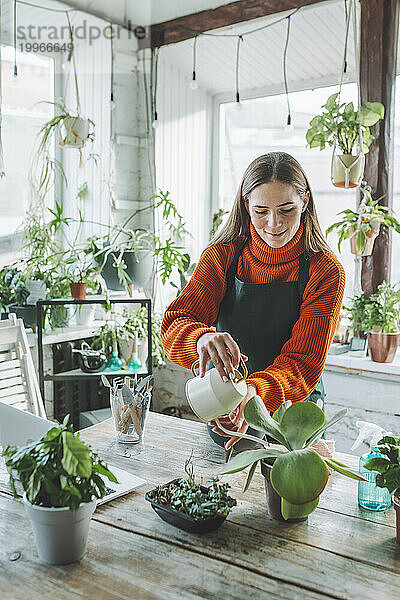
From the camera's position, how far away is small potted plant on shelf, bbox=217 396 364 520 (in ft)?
3.90

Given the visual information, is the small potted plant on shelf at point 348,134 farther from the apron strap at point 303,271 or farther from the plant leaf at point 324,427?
the plant leaf at point 324,427

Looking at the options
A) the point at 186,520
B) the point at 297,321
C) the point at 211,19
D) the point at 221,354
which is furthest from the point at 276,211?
the point at 211,19

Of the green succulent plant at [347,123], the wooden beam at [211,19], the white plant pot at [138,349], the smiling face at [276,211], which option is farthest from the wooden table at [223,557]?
the wooden beam at [211,19]

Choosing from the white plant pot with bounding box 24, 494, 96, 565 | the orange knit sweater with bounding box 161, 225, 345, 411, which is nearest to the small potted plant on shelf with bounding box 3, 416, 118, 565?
the white plant pot with bounding box 24, 494, 96, 565

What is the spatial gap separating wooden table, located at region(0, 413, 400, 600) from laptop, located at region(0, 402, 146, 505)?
0.03 metres

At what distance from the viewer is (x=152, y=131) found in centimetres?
362

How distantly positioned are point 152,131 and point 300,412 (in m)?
2.67

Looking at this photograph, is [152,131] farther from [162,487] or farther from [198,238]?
[162,487]

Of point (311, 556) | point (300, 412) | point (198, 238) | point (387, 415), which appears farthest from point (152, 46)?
point (311, 556)

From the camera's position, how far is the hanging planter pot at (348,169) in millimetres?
2768

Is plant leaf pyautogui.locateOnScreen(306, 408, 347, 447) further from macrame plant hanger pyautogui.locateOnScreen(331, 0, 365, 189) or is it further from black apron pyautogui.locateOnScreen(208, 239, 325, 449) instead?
macrame plant hanger pyautogui.locateOnScreen(331, 0, 365, 189)

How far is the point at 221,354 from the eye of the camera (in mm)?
1462

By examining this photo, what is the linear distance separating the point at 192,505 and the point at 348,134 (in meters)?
2.03

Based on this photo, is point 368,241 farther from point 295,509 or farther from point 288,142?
point 295,509
